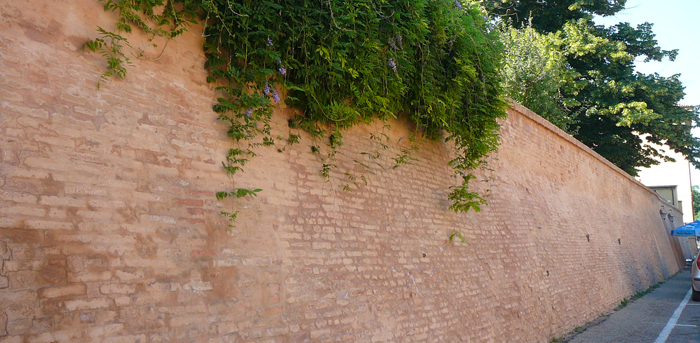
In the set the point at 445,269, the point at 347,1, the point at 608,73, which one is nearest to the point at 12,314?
the point at 347,1

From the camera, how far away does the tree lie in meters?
18.9

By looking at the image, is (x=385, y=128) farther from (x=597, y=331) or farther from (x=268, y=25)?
(x=597, y=331)

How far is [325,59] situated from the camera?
510 cm

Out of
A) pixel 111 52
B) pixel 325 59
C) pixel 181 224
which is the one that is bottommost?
pixel 181 224

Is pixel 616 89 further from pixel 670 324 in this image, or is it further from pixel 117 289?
pixel 117 289

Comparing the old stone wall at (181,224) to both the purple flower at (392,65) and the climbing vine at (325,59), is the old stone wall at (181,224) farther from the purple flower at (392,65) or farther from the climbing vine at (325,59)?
the purple flower at (392,65)

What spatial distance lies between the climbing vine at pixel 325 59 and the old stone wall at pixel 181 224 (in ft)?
0.48

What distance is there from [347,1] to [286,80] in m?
0.97

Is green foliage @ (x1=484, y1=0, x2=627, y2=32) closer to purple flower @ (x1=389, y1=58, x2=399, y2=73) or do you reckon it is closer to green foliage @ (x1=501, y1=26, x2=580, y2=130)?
A: green foliage @ (x1=501, y1=26, x2=580, y2=130)

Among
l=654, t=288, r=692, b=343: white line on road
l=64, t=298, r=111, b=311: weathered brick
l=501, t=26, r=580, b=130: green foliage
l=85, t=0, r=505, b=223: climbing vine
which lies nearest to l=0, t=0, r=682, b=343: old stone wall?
l=64, t=298, r=111, b=311: weathered brick

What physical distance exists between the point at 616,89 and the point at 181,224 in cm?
1916

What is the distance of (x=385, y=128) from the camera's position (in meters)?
6.74

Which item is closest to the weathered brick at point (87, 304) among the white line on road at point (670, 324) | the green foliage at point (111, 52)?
the green foliage at point (111, 52)

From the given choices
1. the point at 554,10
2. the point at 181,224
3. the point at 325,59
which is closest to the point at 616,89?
the point at 554,10
